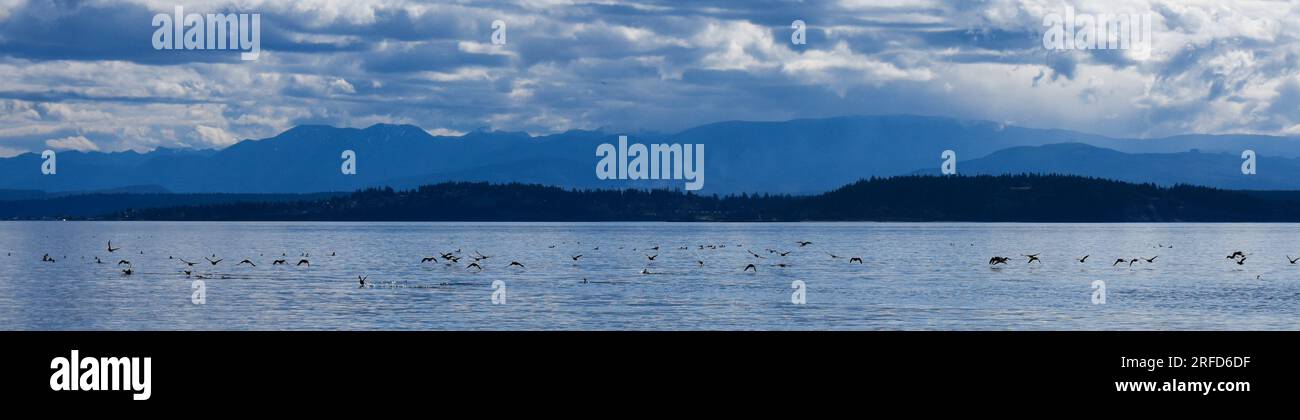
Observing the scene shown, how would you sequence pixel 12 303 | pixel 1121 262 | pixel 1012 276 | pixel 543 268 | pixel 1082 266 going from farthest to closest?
pixel 1121 262 → pixel 1082 266 → pixel 543 268 → pixel 1012 276 → pixel 12 303

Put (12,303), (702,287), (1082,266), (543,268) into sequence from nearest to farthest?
1. (12,303)
2. (702,287)
3. (543,268)
4. (1082,266)

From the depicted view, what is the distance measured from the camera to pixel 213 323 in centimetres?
7050

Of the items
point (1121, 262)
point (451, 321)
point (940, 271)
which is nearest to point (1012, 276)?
point (940, 271)

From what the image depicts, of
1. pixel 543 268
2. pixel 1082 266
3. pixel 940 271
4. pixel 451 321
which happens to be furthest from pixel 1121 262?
pixel 451 321
